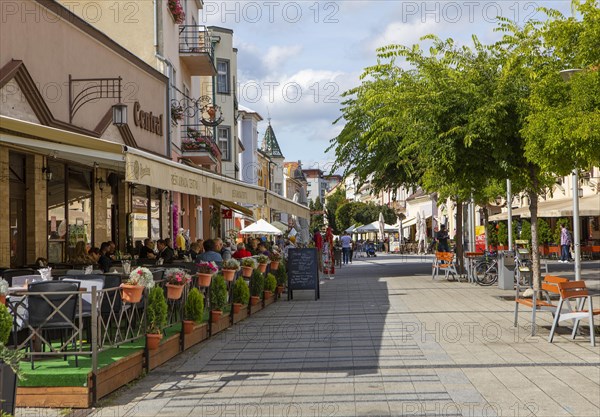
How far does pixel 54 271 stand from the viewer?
42.6 ft

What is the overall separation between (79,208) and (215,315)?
6380 mm

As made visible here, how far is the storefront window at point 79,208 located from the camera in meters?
18.1

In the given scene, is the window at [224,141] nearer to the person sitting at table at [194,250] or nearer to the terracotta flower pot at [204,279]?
the person sitting at table at [194,250]

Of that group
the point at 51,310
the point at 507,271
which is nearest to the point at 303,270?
the point at 507,271

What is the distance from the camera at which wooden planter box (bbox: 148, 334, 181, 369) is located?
10.0 meters

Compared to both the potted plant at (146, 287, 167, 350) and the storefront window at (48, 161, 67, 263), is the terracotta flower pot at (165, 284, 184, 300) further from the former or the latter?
the storefront window at (48, 161, 67, 263)

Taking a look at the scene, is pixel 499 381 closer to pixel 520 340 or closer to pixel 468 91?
pixel 520 340

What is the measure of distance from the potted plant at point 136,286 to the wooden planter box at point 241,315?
563cm

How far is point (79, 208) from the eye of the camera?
61.2 feet

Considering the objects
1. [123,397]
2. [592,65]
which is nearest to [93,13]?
[592,65]

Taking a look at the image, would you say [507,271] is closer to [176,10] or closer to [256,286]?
[256,286]

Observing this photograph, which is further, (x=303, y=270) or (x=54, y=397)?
(x=303, y=270)

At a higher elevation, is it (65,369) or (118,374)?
(65,369)

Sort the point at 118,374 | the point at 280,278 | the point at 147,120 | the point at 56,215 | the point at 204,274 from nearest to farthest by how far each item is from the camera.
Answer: the point at 118,374 < the point at 204,274 < the point at 56,215 < the point at 280,278 < the point at 147,120
